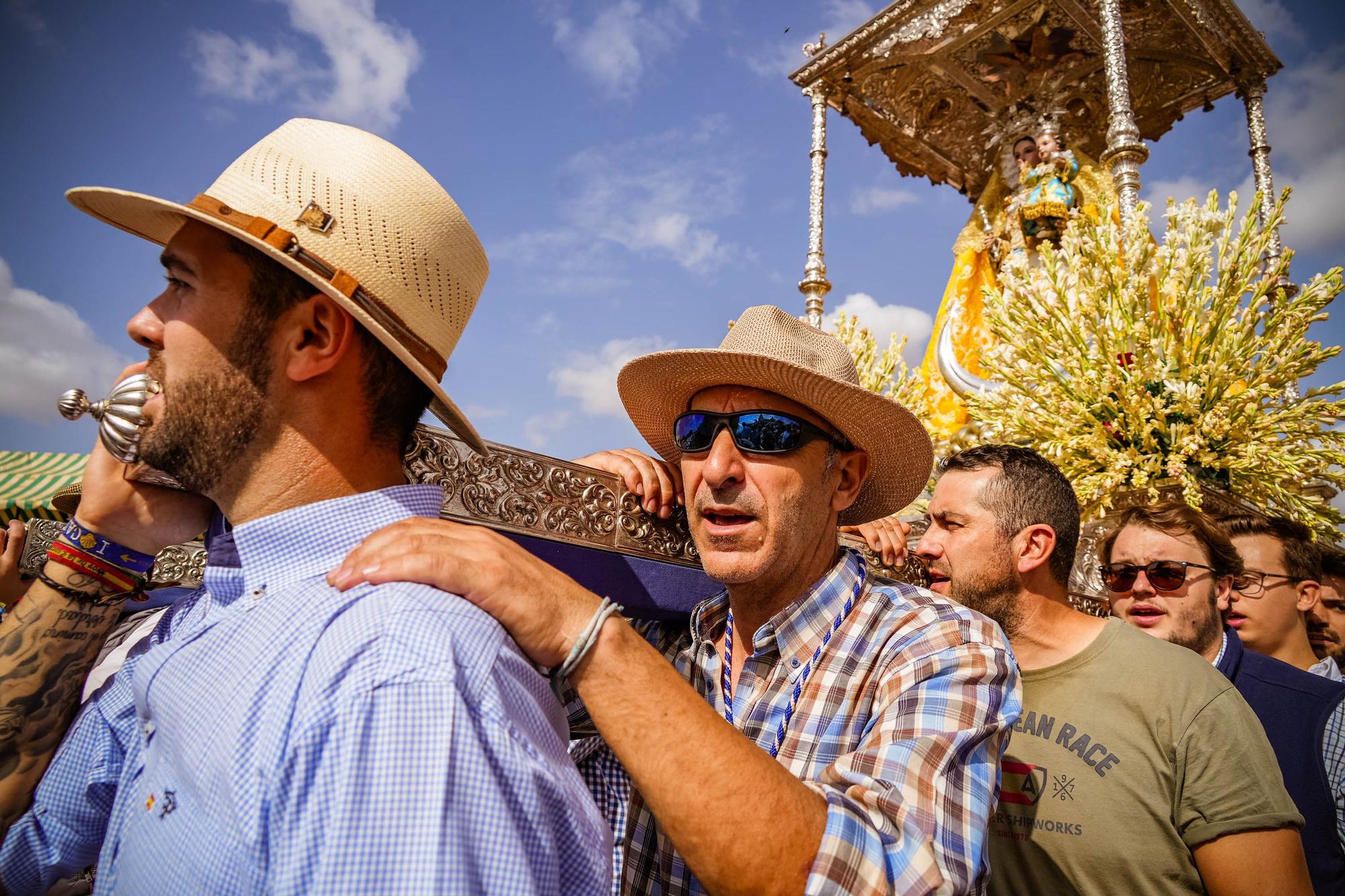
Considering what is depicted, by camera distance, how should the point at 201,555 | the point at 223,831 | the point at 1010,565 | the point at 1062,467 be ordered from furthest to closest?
the point at 1062,467 → the point at 1010,565 → the point at 201,555 → the point at 223,831

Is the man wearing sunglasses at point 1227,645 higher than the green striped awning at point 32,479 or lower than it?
lower

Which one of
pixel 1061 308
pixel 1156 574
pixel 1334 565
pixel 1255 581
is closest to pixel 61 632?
pixel 1156 574

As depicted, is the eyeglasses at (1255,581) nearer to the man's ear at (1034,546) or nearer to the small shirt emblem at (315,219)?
the man's ear at (1034,546)

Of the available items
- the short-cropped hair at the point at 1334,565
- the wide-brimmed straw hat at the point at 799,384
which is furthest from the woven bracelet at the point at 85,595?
the short-cropped hair at the point at 1334,565

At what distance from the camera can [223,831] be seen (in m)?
0.92

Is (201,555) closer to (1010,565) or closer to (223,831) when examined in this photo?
(223,831)

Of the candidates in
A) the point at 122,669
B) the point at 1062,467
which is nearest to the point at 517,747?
the point at 122,669

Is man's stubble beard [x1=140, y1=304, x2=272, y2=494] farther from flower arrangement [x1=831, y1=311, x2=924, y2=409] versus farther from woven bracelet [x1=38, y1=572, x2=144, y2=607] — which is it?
flower arrangement [x1=831, y1=311, x2=924, y2=409]

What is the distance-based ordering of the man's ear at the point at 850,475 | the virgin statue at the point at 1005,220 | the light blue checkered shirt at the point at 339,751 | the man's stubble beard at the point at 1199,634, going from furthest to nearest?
the virgin statue at the point at 1005,220
the man's stubble beard at the point at 1199,634
the man's ear at the point at 850,475
the light blue checkered shirt at the point at 339,751

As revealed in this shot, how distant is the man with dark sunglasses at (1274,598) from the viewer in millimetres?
3926

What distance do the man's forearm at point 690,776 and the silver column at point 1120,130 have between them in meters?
6.61

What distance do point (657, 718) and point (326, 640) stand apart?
49 cm

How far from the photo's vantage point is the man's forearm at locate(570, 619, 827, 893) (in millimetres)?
1172

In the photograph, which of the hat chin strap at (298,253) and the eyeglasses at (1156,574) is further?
the eyeglasses at (1156,574)
